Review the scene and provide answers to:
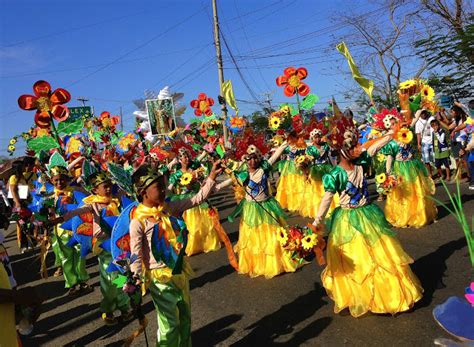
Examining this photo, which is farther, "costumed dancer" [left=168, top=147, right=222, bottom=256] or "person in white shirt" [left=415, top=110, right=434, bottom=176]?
"person in white shirt" [left=415, top=110, right=434, bottom=176]

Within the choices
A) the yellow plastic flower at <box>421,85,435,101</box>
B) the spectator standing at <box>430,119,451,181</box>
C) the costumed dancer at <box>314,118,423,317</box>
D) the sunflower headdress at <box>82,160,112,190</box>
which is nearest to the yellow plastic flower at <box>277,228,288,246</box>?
the costumed dancer at <box>314,118,423,317</box>

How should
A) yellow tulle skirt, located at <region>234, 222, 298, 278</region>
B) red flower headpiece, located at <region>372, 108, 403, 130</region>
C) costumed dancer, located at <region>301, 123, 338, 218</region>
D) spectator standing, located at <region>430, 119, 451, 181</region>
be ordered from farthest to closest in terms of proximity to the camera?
spectator standing, located at <region>430, 119, 451, 181</region>, costumed dancer, located at <region>301, 123, 338, 218</region>, yellow tulle skirt, located at <region>234, 222, 298, 278</region>, red flower headpiece, located at <region>372, 108, 403, 130</region>

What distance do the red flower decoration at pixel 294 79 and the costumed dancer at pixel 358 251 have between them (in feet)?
13.9

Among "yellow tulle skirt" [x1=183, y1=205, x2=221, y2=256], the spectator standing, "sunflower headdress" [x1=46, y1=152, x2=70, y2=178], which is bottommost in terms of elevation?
"yellow tulle skirt" [x1=183, y1=205, x2=221, y2=256]

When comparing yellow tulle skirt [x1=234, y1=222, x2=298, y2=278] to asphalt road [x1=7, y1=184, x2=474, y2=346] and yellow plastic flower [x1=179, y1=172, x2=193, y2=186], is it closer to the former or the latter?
asphalt road [x1=7, y1=184, x2=474, y2=346]

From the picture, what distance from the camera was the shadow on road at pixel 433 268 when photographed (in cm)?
466

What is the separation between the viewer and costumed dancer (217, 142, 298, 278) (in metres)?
6.09

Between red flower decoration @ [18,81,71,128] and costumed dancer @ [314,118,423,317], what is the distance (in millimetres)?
3420

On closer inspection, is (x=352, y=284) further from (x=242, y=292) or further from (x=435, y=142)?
(x=435, y=142)

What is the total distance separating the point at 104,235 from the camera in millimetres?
5117

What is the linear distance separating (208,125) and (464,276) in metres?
8.05

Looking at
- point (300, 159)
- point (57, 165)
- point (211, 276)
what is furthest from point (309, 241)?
point (300, 159)

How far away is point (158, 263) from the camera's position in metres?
3.51

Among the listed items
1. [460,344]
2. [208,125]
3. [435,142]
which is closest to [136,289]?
[460,344]
